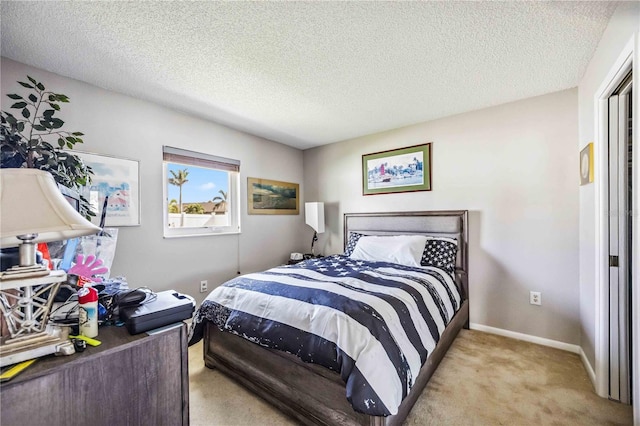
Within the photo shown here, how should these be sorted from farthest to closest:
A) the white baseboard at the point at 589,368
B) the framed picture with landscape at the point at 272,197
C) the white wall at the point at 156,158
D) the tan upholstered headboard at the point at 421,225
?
the framed picture with landscape at the point at 272,197 → the tan upholstered headboard at the point at 421,225 → the white wall at the point at 156,158 → the white baseboard at the point at 589,368

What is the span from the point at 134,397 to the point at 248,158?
118 inches

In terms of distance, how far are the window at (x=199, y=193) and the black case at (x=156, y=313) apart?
1834mm

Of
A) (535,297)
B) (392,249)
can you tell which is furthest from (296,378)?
(535,297)

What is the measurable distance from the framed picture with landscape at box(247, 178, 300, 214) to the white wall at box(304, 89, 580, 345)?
70.8 inches

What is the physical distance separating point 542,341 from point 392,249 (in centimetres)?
161

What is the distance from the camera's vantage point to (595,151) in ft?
6.15

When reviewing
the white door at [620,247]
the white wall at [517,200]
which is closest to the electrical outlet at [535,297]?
the white wall at [517,200]

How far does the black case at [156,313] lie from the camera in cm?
99

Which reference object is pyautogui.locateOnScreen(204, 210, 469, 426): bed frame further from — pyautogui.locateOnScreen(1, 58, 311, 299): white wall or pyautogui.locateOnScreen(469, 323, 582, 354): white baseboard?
pyautogui.locateOnScreen(1, 58, 311, 299): white wall

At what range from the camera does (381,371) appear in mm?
1314

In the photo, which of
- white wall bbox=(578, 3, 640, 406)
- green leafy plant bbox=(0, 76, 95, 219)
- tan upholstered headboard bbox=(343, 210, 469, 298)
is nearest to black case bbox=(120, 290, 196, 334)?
green leafy plant bbox=(0, 76, 95, 219)

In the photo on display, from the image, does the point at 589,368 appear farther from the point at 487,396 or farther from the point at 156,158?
the point at 156,158

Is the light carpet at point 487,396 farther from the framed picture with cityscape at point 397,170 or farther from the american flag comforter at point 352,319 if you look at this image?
the framed picture with cityscape at point 397,170

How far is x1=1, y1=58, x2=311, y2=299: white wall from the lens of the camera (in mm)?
2219
